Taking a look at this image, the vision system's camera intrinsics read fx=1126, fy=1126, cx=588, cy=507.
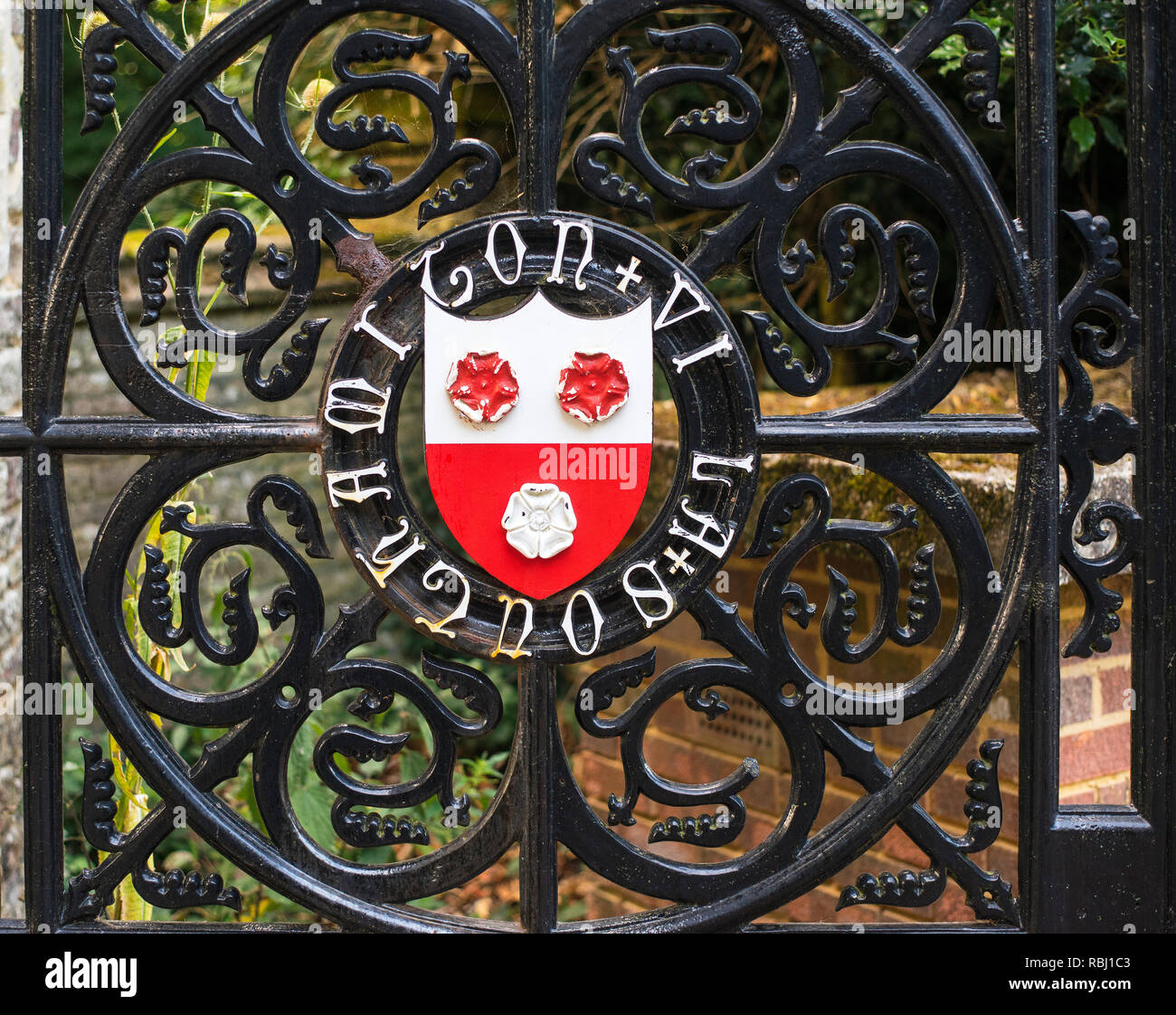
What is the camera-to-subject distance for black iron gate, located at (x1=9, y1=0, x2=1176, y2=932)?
1.61 metres

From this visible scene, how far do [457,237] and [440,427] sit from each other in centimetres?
27

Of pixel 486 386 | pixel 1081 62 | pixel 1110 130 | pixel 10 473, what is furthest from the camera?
pixel 10 473

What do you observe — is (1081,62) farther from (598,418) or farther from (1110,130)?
(598,418)

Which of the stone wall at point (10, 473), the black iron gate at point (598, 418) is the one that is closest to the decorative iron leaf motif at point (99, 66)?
the black iron gate at point (598, 418)

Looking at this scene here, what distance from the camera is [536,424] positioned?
5.26ft

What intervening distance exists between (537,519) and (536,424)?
0.14 metres

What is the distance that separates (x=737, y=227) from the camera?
1.63 meters

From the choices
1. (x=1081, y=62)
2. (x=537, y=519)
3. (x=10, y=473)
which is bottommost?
(x=537, y=519)

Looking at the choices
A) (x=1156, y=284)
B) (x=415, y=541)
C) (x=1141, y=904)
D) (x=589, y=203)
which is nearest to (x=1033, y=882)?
(x=1141, y=904)

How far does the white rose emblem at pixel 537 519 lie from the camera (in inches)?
63.1

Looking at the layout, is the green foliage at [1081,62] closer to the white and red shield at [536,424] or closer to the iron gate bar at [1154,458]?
the iron gate bar at [1154,458]

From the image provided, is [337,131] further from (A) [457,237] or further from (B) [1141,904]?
(B) [1141,904]

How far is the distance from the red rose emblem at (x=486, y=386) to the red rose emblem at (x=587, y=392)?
0.07 m

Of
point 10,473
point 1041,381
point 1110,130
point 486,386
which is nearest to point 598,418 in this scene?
point 486,386
